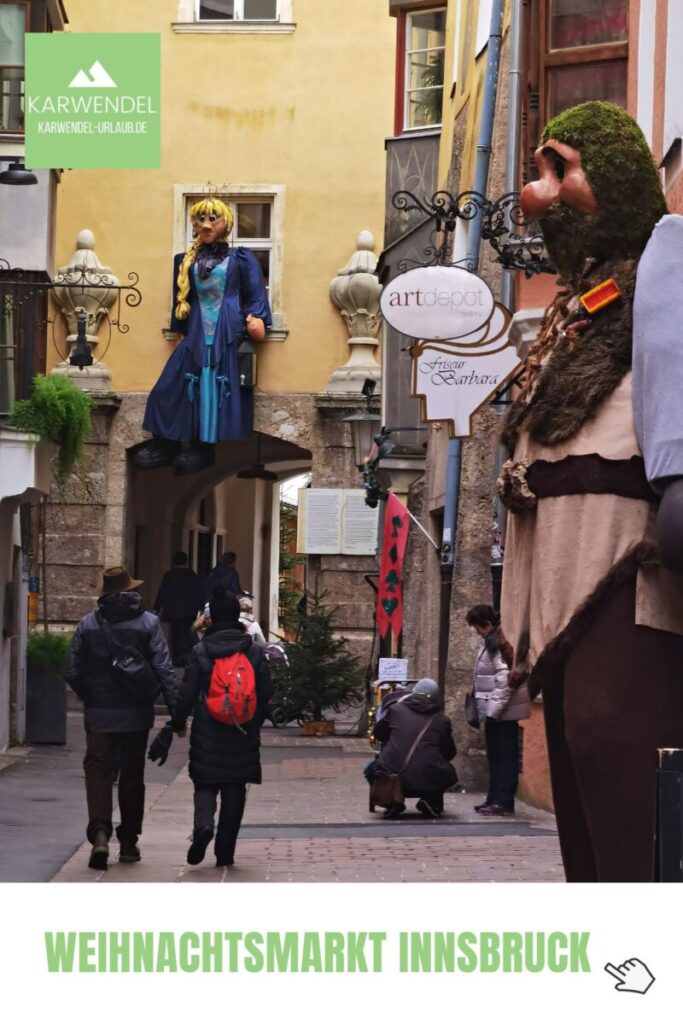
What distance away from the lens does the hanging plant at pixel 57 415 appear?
18.2 metres

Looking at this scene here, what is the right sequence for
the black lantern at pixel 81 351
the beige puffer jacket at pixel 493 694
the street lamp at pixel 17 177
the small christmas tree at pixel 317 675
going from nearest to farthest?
the beige puffer jacket at pixel 493 694 → the street lamp at pixel 17 177 → the small christmas tree at pixel 317 675 → the black lantern at pixel 81 351

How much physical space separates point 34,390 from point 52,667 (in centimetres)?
319

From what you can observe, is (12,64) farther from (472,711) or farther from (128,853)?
(128,853)

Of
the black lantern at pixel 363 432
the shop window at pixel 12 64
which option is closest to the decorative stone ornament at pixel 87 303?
the black lantern at pixel 363 432

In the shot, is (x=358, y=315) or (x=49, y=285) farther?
(x=358, y=315)

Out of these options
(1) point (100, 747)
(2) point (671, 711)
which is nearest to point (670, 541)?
(2) point (671, 711)

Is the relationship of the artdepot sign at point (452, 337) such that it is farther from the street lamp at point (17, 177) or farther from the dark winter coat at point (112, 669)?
the street lamp at point (17, 177)

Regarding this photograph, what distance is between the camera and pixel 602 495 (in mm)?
2867

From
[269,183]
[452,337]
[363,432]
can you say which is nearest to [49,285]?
[452,337]

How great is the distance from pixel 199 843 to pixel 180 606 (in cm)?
1669

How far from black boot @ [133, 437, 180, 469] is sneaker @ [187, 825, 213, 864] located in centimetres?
1661

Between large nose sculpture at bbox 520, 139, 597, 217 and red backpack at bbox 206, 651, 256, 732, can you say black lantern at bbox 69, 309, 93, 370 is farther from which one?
large nose sculpture at bbox 520, 139, 597, 217

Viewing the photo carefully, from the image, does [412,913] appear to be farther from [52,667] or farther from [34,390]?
[52,667]

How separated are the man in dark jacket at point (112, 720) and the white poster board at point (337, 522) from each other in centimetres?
1546
